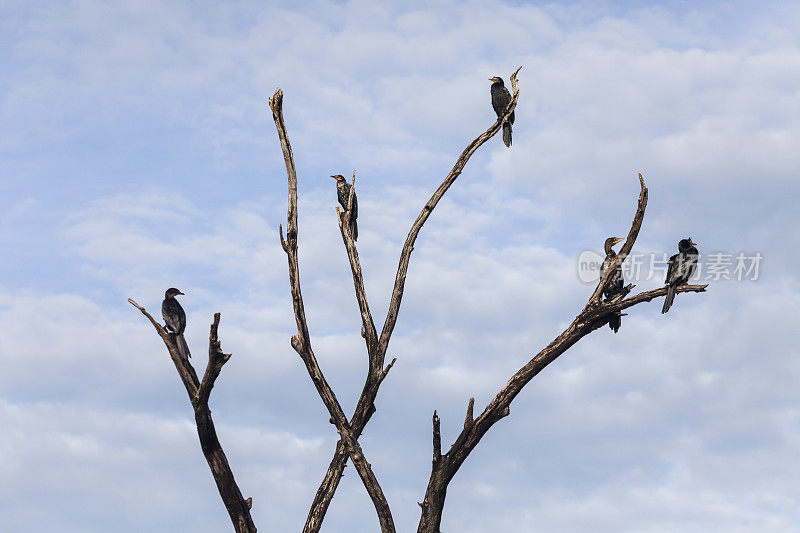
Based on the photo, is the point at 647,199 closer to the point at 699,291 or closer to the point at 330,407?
the point at 699,291

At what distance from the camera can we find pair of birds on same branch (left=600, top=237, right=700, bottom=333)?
40.2ft

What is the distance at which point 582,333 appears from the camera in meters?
12.1

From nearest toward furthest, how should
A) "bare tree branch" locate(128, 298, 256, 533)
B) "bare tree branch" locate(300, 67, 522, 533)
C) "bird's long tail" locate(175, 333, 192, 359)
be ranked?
"bare tree branch" locate(128, 298, 256, 533) → "bird's long tail" locate(175, 333, 192, 359) → "bare tree branch" locate(300, 67, 522, 533)

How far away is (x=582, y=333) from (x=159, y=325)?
6.35 metres

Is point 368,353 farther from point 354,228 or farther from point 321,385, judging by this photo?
point 354,228

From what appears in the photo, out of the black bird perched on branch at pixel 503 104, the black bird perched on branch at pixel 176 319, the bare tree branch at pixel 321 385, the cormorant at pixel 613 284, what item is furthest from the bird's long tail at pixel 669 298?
the black bird perched on branch at pixel 176 319

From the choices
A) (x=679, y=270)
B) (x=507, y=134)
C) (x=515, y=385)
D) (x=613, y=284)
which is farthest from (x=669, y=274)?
(x=507, y=134)

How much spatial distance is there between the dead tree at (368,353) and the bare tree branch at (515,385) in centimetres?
78

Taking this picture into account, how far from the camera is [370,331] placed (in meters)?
12.6

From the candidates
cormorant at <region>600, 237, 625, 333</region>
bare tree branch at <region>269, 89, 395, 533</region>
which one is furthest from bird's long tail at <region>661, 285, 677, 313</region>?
bare tree branch at <region>269, 89, 395, 533</region>

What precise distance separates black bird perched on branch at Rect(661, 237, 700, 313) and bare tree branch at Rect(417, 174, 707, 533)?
17 centimetres

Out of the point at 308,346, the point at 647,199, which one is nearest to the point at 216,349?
the point at 308,346

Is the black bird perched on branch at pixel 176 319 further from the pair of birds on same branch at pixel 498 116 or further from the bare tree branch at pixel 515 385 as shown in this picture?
the bare tree branch at pixel 515 385

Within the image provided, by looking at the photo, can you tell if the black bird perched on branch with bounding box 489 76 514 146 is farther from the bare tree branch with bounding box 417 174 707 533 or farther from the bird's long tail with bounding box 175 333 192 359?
the bird's long tail with bounding box 175 333 192 359
